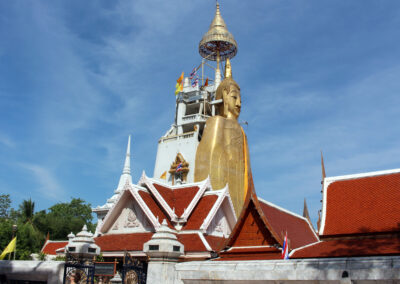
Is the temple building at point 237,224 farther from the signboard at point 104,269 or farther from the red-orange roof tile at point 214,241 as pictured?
the signboard at point 104,269

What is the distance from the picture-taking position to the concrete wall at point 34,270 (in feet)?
37.4

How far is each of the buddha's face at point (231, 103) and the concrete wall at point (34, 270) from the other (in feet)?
77.5

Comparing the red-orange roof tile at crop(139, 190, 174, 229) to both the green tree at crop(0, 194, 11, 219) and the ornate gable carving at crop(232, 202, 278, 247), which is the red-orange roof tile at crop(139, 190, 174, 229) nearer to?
the ornate gable carving at crop(232, 202, 278, 247)

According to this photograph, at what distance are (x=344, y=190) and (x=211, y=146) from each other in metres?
16.4

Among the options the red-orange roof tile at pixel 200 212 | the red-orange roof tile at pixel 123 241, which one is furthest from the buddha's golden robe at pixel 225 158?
the red-orange roof tile at pixel 123 241

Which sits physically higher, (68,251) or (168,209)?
(168,209)

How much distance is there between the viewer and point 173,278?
9.62 m

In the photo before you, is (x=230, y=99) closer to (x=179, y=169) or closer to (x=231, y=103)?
(x=231, y=103)

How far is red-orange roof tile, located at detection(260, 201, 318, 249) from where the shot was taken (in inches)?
672

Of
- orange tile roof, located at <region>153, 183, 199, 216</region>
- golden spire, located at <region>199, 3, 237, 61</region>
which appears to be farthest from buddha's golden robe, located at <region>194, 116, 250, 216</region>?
golden spire, located at <region>199, 3, 237, 61</region>

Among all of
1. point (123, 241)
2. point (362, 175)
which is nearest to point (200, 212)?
point (123, 241)

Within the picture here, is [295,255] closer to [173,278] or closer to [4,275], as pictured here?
[173,278]

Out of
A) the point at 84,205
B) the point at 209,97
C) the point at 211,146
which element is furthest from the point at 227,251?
the point at 84,205

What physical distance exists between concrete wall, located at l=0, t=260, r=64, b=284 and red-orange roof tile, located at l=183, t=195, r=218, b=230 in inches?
362
